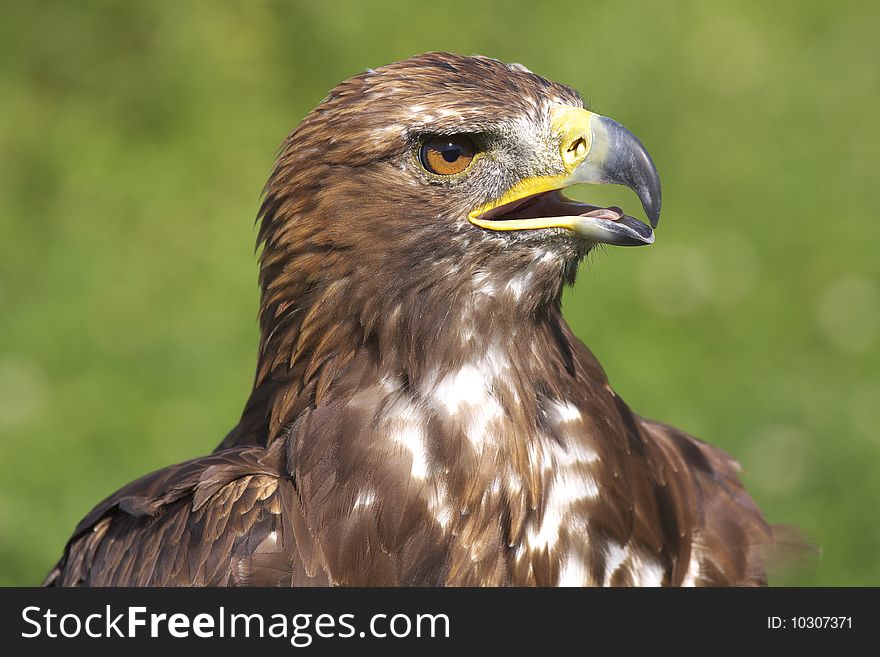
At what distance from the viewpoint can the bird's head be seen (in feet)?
10.2

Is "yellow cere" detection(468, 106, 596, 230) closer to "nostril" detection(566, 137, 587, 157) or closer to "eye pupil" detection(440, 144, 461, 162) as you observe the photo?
"nostril" detection(566, 137, 587, 157)

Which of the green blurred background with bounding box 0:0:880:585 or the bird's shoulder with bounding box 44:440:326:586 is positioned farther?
the green blurred background with bounding box 0:0:880:585

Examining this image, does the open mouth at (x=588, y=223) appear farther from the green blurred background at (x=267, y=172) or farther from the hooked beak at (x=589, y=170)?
Result: the green blurred background at (x=267, y=172)

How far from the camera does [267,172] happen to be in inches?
310

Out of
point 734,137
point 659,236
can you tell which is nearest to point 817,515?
point 659,236

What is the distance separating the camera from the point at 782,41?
339 inches

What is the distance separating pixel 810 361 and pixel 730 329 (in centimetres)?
44

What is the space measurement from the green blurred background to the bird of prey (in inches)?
117

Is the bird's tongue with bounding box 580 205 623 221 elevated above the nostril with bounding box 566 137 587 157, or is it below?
below

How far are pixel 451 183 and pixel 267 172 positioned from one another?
16.0 feet

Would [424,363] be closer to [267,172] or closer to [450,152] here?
[450,152]

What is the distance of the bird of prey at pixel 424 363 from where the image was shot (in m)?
3.14

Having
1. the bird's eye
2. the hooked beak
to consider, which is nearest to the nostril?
the hooked beak
